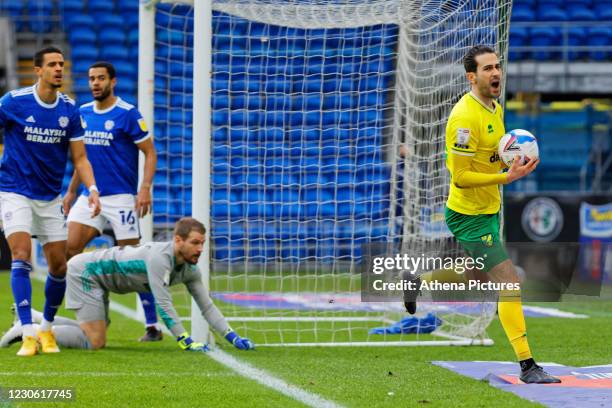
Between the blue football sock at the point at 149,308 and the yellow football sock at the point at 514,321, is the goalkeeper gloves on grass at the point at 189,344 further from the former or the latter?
the yellow football sock at the point at 514,321

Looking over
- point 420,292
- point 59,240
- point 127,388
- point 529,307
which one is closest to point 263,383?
point 127,388

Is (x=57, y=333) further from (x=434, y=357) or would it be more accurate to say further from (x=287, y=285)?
(x=287, y=285)

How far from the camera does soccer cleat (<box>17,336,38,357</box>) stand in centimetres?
770

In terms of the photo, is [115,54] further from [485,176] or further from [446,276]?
[485,176]

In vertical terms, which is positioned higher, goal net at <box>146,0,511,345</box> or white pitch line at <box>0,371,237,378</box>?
goal net at <box>146,0,511,345</box>

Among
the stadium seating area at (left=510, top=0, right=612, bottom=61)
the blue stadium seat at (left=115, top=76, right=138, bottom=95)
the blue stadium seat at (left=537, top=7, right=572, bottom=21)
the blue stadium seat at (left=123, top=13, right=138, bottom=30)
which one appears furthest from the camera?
the blue stadium seat at (left=537, top=7, right=572, bottom=21)

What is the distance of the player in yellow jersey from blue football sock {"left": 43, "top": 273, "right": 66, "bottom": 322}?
3223mm

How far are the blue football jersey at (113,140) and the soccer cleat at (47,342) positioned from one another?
1.39 metres

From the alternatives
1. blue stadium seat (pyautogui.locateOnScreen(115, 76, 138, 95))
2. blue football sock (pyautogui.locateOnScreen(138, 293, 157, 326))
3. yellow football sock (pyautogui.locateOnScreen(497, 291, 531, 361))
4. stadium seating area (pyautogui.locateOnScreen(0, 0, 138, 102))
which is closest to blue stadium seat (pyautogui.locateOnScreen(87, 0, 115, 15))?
stadium seating area (pyautogui.locateOnScreen(0, 0, 138, 102))

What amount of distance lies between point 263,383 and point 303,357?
5.15ft

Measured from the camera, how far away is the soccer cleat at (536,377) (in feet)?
20.0

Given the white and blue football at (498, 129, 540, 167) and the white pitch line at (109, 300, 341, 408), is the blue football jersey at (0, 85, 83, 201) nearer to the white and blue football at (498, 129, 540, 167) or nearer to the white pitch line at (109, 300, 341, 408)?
the white pitch line at (109, 300, 341, 408)

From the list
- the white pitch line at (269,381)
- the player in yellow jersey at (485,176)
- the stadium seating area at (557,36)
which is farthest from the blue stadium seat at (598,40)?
the player in yellow jersey at (485,176)

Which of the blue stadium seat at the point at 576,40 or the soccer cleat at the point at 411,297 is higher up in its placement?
the blue stadium seat at the point at 576,40
